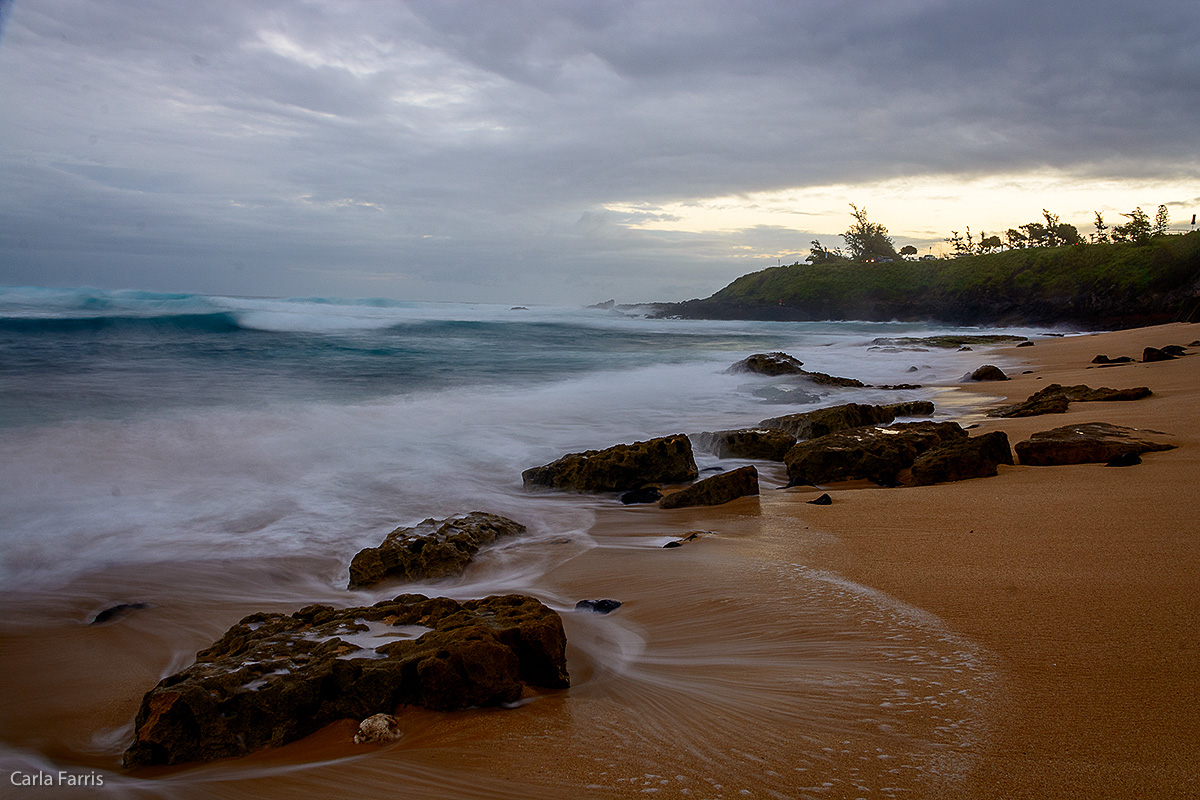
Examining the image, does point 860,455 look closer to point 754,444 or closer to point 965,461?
point 965,461

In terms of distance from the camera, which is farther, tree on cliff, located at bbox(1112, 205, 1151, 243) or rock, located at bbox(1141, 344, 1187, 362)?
tree on cliff, located at bbox(1112, 205, 1151, 243)

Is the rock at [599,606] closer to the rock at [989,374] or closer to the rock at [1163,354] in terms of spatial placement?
the rock at [989,374]

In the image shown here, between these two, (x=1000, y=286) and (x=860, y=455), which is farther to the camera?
(x=1000, y=286)

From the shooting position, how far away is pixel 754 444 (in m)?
7.43

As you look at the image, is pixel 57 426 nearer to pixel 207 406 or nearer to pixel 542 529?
pixel 207 406

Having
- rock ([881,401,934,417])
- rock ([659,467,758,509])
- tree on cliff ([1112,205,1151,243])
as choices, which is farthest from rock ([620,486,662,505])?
tree on cliff ([1112,205,1151,243])

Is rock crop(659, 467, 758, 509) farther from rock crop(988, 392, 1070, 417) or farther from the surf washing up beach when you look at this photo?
rock crop(988, 392, 1070, 417)

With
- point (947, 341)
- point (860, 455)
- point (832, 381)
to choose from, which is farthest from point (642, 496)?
point (947, 341)

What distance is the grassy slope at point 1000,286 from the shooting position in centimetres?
3447

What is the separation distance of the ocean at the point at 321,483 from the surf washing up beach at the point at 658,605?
0.10 feet

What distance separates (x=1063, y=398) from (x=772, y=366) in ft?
23.0

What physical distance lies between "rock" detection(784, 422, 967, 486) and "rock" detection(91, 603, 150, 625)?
4.89 m

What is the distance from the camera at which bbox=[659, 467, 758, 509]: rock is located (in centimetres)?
555

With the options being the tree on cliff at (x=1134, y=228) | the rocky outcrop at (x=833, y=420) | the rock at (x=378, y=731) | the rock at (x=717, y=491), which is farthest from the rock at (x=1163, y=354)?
the tree on cliff at (x=1134, y=228)
